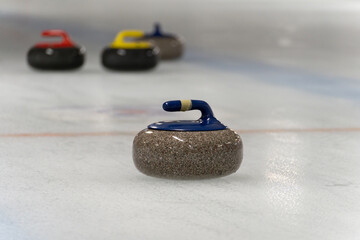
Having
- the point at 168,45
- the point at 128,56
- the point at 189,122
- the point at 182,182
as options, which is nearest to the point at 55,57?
the point at 128,56

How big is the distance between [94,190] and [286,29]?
13567mm

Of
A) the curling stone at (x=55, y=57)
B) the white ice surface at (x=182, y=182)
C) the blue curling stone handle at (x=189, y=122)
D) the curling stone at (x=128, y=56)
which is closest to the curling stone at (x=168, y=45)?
the white ice surface at (x=182, y=182)

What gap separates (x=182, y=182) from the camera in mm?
4027

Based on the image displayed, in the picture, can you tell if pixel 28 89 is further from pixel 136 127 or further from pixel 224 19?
pixel 224 19

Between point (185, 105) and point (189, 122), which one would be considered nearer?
point (185, 105)

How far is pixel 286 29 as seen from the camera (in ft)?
55.8

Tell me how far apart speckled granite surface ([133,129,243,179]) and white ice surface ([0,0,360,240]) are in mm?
71

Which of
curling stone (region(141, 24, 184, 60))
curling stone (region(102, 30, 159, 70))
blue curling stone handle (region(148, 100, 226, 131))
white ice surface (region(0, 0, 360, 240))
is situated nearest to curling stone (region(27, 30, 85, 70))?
white ice surface (region(0, 0, 360, 240))

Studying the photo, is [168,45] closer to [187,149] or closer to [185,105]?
[185,105]

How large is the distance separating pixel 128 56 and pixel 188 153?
5441 millimetres

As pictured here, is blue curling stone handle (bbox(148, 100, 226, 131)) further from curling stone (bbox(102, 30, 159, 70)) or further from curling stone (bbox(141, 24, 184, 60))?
curling stone (bbox(141, 24, 184, 60))

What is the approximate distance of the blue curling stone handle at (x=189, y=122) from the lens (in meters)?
3.98

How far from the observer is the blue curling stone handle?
13.0ft

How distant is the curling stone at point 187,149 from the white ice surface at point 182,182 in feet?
0.26
